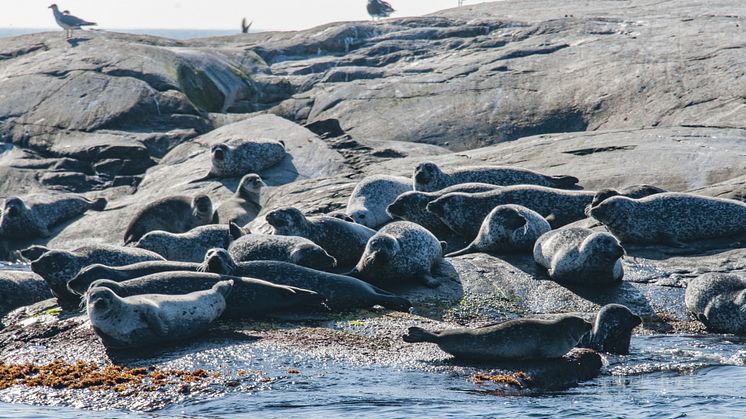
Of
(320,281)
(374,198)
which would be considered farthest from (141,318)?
(374,198)

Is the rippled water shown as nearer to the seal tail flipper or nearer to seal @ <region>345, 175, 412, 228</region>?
the seal tail flipper

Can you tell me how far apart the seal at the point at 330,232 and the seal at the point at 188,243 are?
625mm

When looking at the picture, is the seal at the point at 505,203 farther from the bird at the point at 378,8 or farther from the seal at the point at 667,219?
the bird at the point at 378,8

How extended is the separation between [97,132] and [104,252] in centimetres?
1056

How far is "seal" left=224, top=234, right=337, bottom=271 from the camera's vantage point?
36.4 feet

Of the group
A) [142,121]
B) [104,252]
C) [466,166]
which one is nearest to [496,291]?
[104,252]

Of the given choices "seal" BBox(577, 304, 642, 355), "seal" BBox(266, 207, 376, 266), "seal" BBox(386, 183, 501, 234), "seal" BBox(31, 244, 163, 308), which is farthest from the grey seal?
"seal" BBox(31, 244, 163, 308)

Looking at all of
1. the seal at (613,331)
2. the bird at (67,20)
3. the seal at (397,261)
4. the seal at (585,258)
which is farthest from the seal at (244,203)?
the bird at (67,20)

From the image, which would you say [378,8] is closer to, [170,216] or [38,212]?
[38,212]

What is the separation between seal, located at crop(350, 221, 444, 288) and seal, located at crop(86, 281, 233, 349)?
2168 mm

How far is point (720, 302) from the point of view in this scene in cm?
952

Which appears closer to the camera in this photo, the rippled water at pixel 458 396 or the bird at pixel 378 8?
the rippled water at pixel 458 396

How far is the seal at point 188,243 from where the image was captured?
12867 millimetres

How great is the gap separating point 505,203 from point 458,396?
5.97 metres
